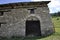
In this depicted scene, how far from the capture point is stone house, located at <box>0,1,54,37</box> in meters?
18.5

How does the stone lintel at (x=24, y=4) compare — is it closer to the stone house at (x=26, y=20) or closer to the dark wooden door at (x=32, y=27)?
the stone house at (x=26, y=20)

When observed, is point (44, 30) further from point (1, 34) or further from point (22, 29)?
point (1, 34)

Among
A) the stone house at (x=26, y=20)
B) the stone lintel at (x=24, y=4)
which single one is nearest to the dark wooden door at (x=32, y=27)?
the stone house at (x=26, y=20)

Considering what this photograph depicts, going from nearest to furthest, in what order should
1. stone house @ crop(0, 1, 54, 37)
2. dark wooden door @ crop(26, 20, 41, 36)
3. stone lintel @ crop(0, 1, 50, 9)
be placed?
1. stone house @ crop(0, 1, 54, 37)
2. stone lintel @ crop(0, 1, 50, 9)
3. dark wooden door @ crop(26, 20, 41, 36)

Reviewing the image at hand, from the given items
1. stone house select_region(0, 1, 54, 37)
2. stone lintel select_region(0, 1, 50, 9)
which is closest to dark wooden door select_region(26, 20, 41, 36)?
stone house select_region(0, 1, 54, 37)

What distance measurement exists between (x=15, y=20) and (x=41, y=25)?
3434 millimetres

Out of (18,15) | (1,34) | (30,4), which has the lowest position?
(1,34)

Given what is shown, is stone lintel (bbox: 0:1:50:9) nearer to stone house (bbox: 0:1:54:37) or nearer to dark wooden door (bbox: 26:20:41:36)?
stone house (bbox: 0:1:54:37)

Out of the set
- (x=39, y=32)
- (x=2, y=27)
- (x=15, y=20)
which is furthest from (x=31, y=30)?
(x=2, y=27)

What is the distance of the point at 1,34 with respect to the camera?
62.3 ft

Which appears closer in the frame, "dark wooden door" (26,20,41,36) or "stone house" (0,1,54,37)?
"stone house" (0,1,54,37)

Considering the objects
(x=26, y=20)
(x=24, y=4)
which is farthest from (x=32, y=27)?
(x=24, y=4)

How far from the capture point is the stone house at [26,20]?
1847 cm

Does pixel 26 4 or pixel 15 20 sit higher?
pixel 26 4
